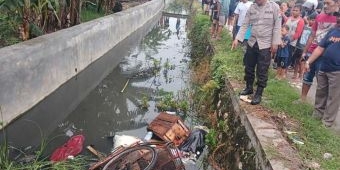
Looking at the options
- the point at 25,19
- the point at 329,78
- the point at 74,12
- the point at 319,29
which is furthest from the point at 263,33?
the point at 74,12

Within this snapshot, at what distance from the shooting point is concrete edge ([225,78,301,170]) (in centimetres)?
414

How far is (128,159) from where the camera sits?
436 cm

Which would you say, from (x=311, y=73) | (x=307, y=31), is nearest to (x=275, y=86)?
(x=311, y=73)

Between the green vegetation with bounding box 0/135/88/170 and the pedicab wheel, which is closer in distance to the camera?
the pedicab wheel

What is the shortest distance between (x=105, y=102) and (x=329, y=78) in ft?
15.7

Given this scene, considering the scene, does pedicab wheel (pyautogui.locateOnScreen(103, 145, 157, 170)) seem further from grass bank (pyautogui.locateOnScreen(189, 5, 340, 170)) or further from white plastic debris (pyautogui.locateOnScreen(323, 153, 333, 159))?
white plastic debris (pyautogui.locateOnScreen(323, 153, 333, 159))

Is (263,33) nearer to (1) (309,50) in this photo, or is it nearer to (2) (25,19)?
(1) (309,50)

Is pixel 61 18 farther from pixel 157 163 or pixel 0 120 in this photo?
pixel 157 163

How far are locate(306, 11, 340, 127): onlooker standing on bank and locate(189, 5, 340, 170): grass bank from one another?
0.64 ft

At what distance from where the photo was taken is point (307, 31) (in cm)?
779

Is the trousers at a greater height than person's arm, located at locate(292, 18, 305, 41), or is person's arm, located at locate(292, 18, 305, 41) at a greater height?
person's arm, located at locate(292, 18, 305, 41)

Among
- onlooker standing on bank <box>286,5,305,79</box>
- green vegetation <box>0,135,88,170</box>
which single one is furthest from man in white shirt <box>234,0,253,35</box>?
green vegetation <box>0,135,88,170</box>

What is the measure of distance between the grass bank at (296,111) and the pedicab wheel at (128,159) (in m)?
1.77

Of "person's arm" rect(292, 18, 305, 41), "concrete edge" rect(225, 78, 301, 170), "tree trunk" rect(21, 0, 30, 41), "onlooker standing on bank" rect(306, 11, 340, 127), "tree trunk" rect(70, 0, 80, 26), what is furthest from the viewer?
"tree trunk" rect(70, 0, 80, 26)
